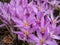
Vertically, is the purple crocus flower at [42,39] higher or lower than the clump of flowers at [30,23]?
lower

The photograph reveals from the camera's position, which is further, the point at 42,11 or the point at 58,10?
the point at 58,10

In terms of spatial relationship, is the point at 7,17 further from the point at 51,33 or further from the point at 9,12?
the point at 51,33

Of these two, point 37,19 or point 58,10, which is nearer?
point 37,19

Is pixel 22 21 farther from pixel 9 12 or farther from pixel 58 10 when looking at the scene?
pixel 58 10

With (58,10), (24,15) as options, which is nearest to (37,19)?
(24,15)

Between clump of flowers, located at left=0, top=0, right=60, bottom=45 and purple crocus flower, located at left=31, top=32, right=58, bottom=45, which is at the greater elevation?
clump of flowers, located at left=0, top=0, right=60, bottom=45

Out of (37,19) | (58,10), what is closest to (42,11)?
(37,19)
